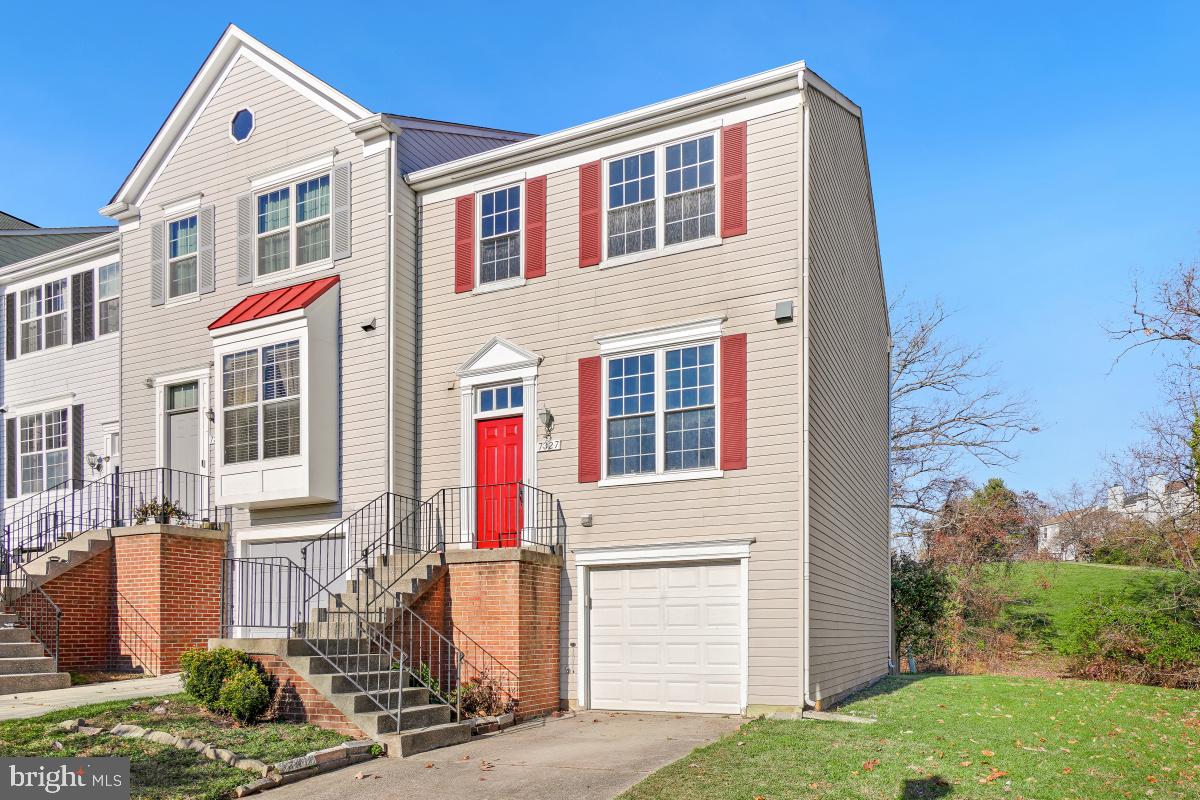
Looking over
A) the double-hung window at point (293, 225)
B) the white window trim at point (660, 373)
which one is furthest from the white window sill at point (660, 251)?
the double-hung window at point (293, 225)

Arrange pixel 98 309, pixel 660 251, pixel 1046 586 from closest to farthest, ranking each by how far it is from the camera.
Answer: pixel 660 251
pixel 98 309
pixel 1046 586

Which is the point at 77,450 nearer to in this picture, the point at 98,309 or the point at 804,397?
the point at 98,309

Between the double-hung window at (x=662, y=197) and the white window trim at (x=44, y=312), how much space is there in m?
12.0

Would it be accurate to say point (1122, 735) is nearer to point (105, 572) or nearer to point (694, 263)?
point (694, 263)

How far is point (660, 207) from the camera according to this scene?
14984mm

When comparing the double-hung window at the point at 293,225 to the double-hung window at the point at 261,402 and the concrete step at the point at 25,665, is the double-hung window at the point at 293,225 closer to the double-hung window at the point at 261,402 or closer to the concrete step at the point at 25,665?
the double-hung window at the point at 261,402

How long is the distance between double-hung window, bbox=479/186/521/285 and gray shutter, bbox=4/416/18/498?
480 inches

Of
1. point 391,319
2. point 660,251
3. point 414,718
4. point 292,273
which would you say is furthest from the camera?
point 292,273

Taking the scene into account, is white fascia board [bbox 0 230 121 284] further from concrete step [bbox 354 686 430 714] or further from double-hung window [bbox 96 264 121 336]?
concrete step [bbox 354 686 430 714]

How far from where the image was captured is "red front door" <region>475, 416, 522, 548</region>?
15.6 metres

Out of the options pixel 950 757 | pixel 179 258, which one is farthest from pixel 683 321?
pixel 179 258

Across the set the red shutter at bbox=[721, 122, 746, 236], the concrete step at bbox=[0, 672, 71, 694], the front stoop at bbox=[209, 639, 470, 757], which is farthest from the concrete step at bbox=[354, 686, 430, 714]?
the red shutter at bbox=[721, 122, 746, 236]

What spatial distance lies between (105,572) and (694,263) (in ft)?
33.6

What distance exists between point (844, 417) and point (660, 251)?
430 centimetres
